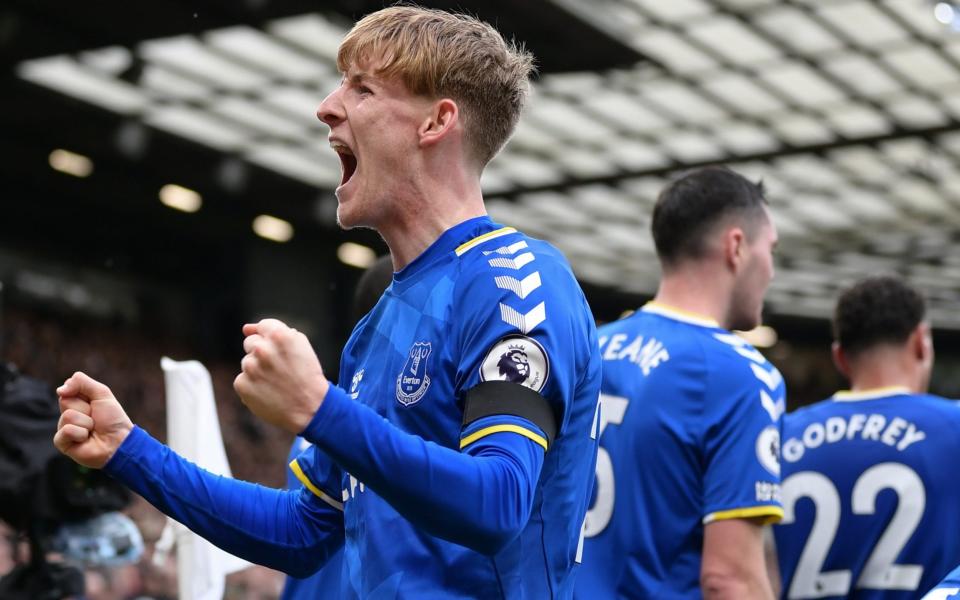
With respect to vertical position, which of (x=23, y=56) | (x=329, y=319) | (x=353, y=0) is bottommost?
(x=329, y=319)

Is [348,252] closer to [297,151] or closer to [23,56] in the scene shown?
[297,151]

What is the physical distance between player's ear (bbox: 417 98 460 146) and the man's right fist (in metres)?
0.68

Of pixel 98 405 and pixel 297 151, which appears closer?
pixel 98 405

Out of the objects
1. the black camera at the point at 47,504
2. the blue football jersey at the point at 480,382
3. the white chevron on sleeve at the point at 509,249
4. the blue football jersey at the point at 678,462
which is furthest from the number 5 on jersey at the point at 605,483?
the black camera at the point at 47,504

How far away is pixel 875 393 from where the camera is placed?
13.7ft

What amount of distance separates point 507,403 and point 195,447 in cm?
205

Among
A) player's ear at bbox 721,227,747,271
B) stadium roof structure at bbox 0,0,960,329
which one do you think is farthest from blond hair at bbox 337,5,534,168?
stadium roof structure at bbox 0,0,960,329

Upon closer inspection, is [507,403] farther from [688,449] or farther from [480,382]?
[688,449]

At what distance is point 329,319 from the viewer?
1023 inches

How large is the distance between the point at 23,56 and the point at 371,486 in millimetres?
15955

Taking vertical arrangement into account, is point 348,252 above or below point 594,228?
below

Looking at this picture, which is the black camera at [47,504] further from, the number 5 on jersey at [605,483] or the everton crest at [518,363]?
the everton crest at [518,363]

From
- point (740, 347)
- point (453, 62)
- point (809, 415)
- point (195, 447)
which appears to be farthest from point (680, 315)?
point (453, 62)

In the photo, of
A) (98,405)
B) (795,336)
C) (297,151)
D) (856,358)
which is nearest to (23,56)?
(297,151)
